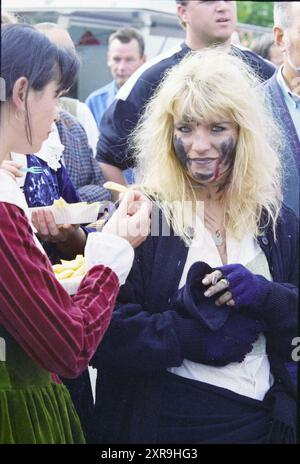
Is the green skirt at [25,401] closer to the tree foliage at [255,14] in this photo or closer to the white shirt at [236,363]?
the white shirt at [236,363]

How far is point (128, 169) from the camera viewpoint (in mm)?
3926

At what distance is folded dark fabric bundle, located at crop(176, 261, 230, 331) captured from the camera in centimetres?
234

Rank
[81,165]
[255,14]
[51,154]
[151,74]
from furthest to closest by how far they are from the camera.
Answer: [255,14], [151,74], [81,165], [51,154]

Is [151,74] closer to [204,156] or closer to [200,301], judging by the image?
[204,156]

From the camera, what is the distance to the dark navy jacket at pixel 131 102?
3.68 metres

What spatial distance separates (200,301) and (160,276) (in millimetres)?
132

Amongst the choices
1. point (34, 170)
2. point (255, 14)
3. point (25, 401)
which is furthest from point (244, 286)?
point (255, 14)

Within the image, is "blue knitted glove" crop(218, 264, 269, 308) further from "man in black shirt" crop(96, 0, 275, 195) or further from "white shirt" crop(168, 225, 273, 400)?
"man in black shirt" crop(96, 0, 275, 195)

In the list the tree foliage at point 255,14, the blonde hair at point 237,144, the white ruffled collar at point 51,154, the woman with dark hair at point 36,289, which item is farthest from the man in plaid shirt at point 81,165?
the tree foliage at point 255,14

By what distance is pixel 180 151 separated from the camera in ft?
8.39

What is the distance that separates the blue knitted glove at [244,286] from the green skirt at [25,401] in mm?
572

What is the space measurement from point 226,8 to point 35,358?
227 centimetres

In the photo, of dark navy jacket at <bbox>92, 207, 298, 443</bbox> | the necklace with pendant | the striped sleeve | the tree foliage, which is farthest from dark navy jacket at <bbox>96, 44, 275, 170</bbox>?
the tree foliage
